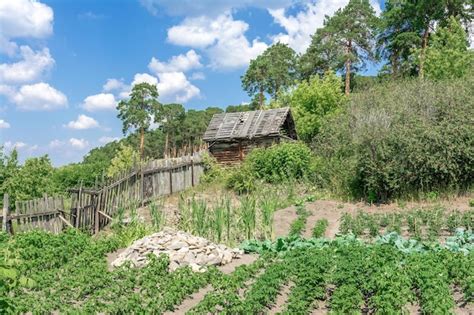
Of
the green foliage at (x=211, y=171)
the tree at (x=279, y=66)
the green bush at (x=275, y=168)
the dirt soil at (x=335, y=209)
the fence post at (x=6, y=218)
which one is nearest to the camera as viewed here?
the fence post at (x=6, y=218)

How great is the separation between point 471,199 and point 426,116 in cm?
315

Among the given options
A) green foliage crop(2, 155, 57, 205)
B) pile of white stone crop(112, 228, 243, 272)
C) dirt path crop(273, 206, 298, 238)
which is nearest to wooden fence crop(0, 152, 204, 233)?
green foliage crop(2, 155, 57, 205)

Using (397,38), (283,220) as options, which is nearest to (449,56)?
(397,38)

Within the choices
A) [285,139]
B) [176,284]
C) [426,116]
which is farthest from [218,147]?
[176,284]

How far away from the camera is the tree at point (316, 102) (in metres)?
32.0

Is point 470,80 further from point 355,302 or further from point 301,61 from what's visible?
point 301,61

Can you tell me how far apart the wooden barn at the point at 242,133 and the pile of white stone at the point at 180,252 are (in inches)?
582

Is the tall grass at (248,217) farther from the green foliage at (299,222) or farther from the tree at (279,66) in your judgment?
the tree at (279,66)

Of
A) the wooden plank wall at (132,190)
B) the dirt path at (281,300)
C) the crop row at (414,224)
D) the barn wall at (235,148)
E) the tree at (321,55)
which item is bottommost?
the dirt path at (281,300)

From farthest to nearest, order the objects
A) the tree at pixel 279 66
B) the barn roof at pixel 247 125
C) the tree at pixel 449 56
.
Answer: the tree at pixel 279 66, the tree at pixel 449 56, the barn roof at pixel 247 125

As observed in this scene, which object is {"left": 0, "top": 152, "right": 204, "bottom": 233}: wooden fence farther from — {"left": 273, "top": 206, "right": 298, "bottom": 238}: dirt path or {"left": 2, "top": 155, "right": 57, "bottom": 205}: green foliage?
{"left": 273, "top": 206, "right": 298, "bottom": 238}: dirt path

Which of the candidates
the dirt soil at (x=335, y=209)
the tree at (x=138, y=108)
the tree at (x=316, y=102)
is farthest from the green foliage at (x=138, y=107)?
the dirt soil at (x=335, y=209)

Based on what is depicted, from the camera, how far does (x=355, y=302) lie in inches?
253

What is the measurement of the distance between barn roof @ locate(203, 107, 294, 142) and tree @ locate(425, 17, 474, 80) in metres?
8.25
